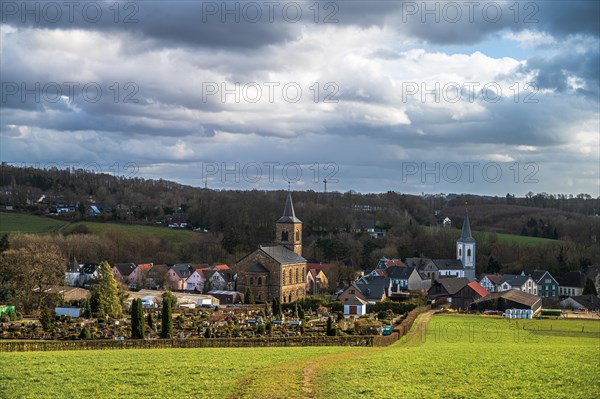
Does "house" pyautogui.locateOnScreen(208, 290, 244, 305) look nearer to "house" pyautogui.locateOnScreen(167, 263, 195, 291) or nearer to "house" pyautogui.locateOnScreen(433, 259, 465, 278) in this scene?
"house" pyautogui.locateOnScreen(167, 263, 195, 291)

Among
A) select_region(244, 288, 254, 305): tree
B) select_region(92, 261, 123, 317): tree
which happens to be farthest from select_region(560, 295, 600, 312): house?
select_region(92, 261, 123, 317): tree

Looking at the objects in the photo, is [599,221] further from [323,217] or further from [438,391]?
[438,391]

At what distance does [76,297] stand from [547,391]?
48.3 metres

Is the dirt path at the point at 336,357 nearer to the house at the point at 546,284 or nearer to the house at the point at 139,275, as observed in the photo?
the house at the point at 546,284

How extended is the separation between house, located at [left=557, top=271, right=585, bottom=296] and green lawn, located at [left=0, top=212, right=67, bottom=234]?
6476cm

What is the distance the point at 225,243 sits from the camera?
91.6 meters

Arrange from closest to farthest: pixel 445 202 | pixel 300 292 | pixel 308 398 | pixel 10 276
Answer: pixel 308 398
pixel 10 276
pixel 300 292
pixel 445 202

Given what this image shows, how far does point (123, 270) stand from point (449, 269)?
3812 cm

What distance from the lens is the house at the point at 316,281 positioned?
74.1m

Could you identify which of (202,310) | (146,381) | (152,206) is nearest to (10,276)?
(202,310)

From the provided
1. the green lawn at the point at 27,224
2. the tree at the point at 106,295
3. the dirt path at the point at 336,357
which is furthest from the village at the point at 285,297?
the green lawn at the point at 27,224

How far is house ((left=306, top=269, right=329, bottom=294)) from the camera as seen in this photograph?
74.1 m

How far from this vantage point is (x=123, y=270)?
7969cm

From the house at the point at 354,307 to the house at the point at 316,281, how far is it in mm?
18193
